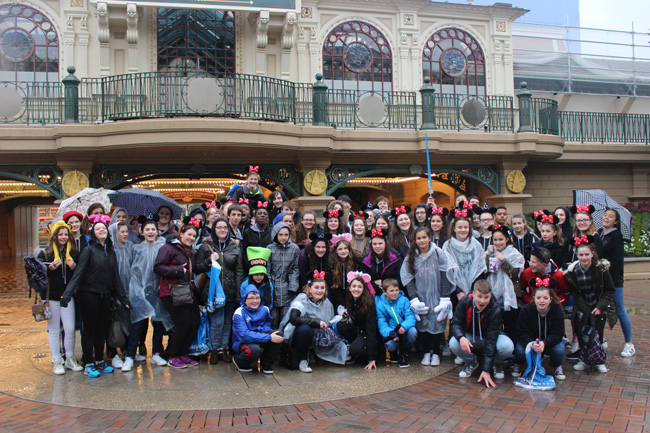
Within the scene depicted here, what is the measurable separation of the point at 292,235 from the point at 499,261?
8.15 ft

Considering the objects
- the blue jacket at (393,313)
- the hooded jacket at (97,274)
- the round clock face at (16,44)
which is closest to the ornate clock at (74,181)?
the round clock face at (16,44)

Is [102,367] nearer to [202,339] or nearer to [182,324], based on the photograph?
[182,324]

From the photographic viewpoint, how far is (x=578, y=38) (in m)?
19.0

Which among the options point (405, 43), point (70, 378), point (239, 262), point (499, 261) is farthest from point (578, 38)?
point (70, 378)

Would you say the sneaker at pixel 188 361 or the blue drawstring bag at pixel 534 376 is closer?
the blue drawstring bag at pixel 534 376

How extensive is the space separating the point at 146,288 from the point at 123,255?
49 centimetres

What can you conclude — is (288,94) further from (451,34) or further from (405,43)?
(451,34)

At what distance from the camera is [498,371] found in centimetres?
566

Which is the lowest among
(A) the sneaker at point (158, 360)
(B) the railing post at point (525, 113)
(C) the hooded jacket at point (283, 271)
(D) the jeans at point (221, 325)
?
(A) the sneaker at point (158, 360)

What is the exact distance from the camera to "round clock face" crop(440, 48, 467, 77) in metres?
14.8

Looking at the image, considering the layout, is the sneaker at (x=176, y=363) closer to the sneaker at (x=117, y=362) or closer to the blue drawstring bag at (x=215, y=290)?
the sneaker at (x=117, y=362)

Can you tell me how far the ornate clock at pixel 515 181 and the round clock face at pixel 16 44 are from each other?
1187 cm

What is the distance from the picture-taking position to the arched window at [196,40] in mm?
13195

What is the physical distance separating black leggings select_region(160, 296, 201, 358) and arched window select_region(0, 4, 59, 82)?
9249 millimetres
